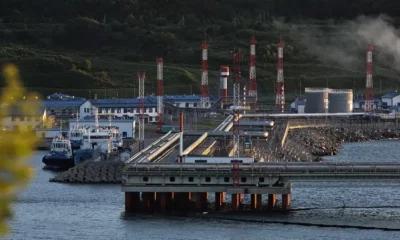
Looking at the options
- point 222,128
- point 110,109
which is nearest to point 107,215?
point 222,128

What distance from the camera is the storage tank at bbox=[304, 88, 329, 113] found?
4350cm

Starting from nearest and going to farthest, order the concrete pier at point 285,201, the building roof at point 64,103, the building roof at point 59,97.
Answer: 1. the concrete pier at point 285,201
2. the building roof at point 64,103
3. the building roof at point 59,97

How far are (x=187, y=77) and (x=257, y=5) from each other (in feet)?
Result: 66.8

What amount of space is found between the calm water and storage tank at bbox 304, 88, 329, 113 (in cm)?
2273

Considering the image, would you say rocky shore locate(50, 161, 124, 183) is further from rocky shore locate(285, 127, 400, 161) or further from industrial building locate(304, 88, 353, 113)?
industrial building locate(304, 88, 353, 113)

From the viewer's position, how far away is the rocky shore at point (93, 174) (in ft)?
74.3

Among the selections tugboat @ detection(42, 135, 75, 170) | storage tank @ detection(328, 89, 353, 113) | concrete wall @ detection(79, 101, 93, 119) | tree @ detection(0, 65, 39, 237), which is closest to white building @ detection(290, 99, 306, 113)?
storage tank @ detection(328, 89, 353, 113)

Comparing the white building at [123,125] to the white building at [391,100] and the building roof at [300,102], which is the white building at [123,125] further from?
the white building at [391,100]

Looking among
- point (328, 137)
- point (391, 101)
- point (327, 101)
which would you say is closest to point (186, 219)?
point (328, 137)

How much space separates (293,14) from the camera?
68688mm

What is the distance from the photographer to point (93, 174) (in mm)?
22922

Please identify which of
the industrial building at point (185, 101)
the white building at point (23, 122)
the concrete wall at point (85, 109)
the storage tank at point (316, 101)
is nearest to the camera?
the white building at point (23, 122)

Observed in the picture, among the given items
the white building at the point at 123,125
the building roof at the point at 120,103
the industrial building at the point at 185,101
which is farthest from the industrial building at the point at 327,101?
the white building at the point at 123,125

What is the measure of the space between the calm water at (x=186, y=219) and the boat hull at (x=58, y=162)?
4672 mm
